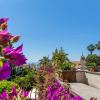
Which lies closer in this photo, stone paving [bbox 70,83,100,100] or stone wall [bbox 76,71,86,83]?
stone paving [bbox 70,83,100,100]

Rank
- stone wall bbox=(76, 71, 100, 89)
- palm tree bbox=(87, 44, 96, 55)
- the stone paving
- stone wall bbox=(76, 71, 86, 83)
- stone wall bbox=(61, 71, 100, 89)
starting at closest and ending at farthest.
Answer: the stone paving, stone wall bbox=(61, 71, 100, 89), stone wall bbox=(76, 71, 86, 83), stone wall bbox=(76, 71, 100, 89), palm tree bbox=(87, 44, 96, 55)

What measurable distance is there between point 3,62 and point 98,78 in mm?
33282

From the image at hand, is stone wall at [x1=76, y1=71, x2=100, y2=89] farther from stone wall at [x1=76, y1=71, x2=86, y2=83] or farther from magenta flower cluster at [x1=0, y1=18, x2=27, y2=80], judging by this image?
magenta flower cluster at [x1=0, y1=18, x2=27, y2=80]

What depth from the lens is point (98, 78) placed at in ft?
111

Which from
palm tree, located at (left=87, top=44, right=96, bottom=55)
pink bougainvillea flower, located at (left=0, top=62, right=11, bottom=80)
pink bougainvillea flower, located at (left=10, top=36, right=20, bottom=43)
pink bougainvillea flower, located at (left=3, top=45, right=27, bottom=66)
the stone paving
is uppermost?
palm tree, located at (left=87, top=44, right=96, bottom=55)

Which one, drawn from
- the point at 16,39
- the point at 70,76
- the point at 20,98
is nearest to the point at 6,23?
the point at 16,39

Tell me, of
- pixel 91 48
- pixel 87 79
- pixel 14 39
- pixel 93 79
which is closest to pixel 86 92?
pixel 87 79

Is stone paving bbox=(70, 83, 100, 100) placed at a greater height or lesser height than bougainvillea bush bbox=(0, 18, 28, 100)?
lesser

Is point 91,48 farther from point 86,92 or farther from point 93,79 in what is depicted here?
point 86,92

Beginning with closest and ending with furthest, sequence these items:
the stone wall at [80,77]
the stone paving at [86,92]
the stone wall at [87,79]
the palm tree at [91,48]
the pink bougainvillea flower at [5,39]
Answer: the pink bougainvillea flower at [5,39]
the stone paving at [86,92]
the stone wall at [80,77]
the stone wall at [87,79]
the palm tree at [91,48]

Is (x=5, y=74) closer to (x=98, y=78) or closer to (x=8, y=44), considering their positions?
(x=8, y=44)

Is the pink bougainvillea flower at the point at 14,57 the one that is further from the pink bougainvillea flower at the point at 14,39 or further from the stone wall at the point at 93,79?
the stone wall at the point at 93,79

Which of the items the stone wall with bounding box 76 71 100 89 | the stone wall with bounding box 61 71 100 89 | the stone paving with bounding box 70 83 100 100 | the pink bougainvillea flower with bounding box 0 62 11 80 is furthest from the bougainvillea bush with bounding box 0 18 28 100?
the stone wall with bounding box 76 71 100 89

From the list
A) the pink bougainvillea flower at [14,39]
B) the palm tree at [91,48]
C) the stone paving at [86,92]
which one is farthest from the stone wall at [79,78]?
the palm tree at [91,48]
